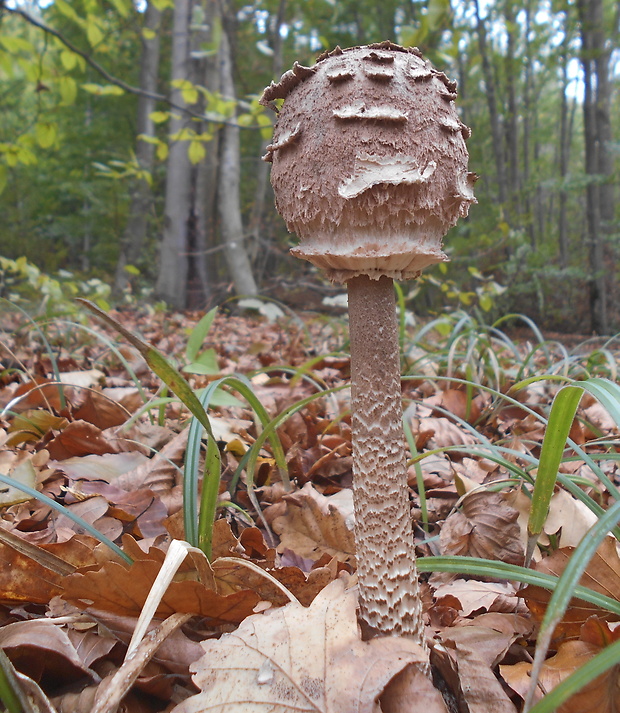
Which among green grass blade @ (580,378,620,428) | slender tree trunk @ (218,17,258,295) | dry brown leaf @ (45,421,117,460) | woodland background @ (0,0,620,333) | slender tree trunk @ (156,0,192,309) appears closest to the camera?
green grass blade @ (580,378,620,428)

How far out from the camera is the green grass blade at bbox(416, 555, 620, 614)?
110cm

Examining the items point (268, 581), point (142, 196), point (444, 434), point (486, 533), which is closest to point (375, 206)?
point (268, 581)

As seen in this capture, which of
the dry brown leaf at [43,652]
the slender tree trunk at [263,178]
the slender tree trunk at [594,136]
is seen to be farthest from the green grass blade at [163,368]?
the slender tree trunk at [594,136]

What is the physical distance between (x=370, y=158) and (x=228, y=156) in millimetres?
8806

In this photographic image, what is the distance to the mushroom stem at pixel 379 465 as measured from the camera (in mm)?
1193

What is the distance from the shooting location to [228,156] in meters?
9.06

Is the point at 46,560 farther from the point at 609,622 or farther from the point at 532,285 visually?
the point at 532,285

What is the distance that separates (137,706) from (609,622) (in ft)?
3.69

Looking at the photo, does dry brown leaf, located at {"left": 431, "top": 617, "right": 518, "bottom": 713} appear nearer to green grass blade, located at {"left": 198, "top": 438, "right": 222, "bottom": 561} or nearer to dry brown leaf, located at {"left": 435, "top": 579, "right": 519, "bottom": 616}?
dry brown leaf, located at {"left": 435, "top": 579, "right": 519, "bottom": 616}

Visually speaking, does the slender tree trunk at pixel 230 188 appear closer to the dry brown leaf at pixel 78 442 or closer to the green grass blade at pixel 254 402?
the dry brown leaf at pixel 78 442

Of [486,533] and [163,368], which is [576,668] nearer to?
[486,533]

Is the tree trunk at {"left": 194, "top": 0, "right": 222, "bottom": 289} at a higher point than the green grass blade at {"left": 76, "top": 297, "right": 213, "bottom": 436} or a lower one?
higher

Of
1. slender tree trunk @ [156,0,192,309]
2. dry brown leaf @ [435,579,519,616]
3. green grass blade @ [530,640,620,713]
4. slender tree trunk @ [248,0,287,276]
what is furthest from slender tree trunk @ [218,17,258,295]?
green grass blade @ [530,640,620,713]

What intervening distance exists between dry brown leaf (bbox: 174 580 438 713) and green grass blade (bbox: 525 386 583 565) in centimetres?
48
